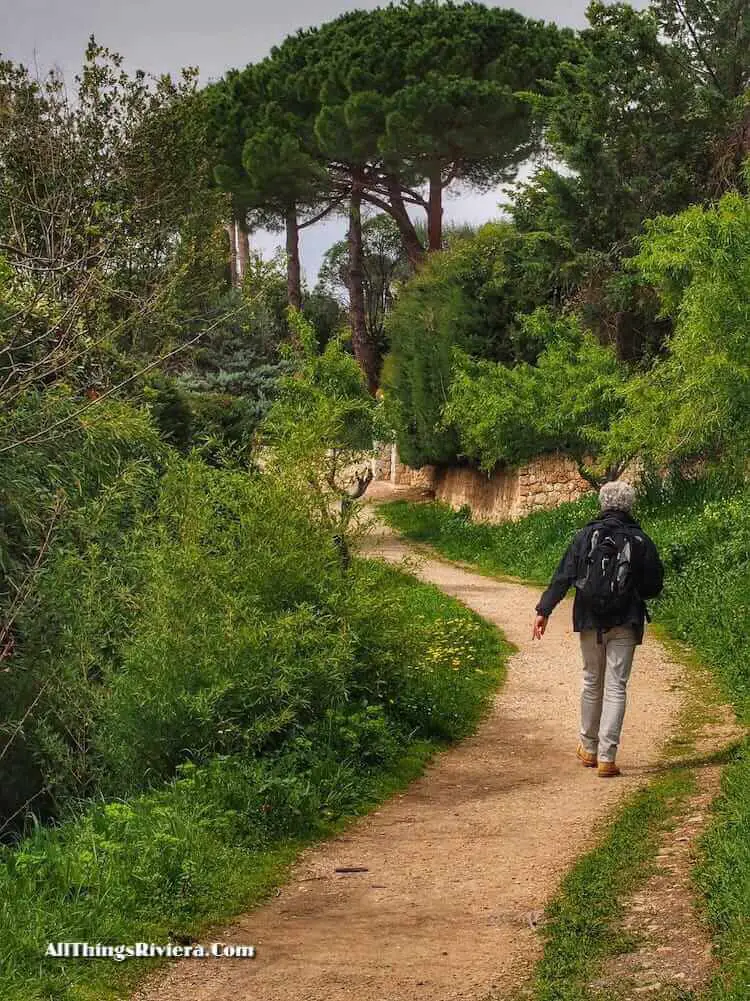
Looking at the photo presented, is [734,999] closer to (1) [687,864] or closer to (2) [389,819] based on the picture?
(1) [687,864]

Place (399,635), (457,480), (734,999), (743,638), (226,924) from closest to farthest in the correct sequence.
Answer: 1. (734,999)
2. (226,924)
3. (399,635)
4. (743,638)
5. (457,480)

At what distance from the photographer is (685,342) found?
43.1ft

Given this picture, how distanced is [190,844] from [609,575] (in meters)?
3.02

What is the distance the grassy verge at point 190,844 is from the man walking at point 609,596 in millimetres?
1376

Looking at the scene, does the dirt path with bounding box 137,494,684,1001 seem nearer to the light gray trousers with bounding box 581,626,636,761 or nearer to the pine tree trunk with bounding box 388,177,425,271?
the light gray trousers with bounding box 581,626,636,761

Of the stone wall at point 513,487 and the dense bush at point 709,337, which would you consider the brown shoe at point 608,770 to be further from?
the stone wall at point 513,487

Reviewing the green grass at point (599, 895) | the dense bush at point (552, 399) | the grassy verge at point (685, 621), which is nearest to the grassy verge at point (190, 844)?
the green grass at point (599, 895)

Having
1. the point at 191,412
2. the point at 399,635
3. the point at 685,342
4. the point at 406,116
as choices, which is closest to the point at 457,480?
the point at 406,116

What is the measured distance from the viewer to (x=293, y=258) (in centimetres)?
3528

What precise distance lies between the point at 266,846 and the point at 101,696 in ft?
7.87

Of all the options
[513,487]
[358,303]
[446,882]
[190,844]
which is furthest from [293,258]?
[446,882]

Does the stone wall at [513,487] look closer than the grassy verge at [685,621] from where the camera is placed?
No

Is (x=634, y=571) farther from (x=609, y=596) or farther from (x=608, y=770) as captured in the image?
(x=608, y=770)

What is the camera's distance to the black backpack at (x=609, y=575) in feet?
24.9
